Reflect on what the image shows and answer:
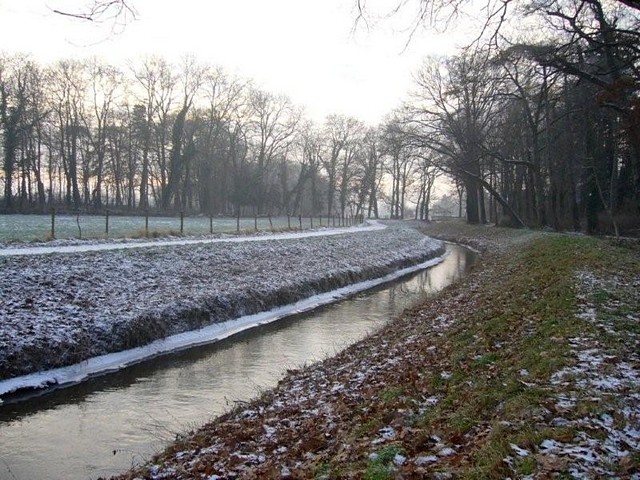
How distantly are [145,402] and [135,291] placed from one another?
253 inches

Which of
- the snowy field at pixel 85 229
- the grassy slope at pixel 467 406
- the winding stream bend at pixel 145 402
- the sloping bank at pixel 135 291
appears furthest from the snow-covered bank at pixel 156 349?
the snowy field at pixel 85 229

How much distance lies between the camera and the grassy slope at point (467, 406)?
4.73m

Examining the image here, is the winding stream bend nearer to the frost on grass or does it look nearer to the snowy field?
the frost on grass

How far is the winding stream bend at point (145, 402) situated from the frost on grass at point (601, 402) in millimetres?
5254

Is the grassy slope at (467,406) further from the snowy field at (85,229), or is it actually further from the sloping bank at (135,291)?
the snowy field at (85,229)

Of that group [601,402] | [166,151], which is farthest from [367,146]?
[601,402]

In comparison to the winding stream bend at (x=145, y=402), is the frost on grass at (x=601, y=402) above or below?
above

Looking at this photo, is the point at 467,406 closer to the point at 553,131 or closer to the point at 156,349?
the point at 156,349

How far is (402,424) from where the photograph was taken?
6.17 m

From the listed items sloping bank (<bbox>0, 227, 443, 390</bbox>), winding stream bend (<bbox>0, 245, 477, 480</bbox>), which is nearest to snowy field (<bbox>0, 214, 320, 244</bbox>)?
sloping bank (<bbox>0, 227, 443, 390</bbox>)

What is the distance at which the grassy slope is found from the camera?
473cm

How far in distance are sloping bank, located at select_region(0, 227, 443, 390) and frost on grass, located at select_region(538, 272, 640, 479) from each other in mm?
9506

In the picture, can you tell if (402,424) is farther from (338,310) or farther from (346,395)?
(338,310)

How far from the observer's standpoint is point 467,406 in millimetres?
6230
